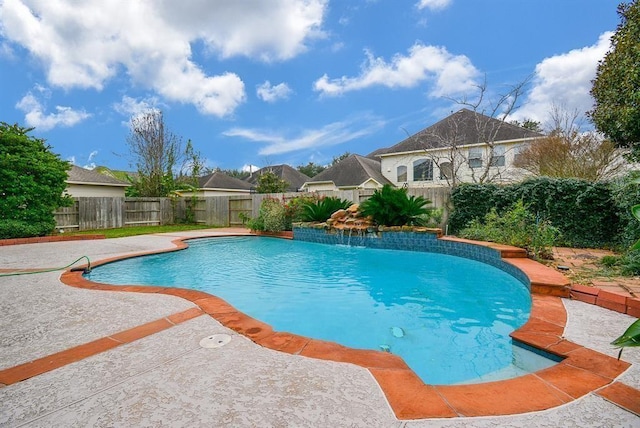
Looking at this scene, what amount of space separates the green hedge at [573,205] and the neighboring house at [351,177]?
1442 cm

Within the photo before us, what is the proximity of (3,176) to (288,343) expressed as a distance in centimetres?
1148

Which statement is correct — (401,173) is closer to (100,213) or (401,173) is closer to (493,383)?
(100,213)

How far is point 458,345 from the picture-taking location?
2.88 metres

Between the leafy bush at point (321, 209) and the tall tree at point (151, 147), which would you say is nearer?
the leafy bush at point (321, 209)

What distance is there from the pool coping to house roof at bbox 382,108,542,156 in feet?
51.4

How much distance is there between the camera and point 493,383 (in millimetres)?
1857

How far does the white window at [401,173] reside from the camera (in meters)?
22.1

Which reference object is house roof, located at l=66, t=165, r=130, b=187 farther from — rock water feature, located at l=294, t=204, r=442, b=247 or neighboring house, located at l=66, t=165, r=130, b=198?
rock water feature, located at l=294, t=204, r=442, b=247

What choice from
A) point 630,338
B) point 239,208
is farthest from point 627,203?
point 239,208

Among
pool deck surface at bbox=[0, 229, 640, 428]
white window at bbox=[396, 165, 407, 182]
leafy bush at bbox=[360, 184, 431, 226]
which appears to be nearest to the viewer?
pool deck surface at bbox=[0, 229, 640, 428]

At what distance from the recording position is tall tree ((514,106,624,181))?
37.9 ft

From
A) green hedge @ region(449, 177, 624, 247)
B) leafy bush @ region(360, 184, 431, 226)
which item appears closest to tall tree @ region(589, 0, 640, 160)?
green hedge @ region(449, 177, 624, 247)

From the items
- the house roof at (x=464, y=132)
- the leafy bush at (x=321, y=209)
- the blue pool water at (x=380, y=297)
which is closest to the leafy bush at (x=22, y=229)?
the blue pool water at (x=380, y=297)

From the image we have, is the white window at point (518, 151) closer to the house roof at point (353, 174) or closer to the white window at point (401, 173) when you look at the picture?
the white window at point (401, 173)
